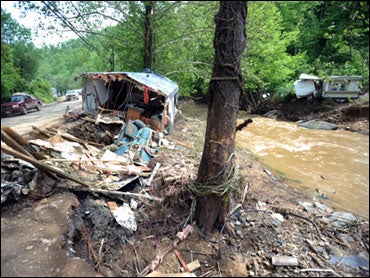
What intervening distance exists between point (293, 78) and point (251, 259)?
21636mm

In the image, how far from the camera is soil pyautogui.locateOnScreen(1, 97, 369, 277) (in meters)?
2.89

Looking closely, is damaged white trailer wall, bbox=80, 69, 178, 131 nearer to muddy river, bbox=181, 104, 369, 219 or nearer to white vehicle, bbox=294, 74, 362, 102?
muddy river, bbox=181, 104, 369, 219

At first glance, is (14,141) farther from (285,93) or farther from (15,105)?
(285,93)

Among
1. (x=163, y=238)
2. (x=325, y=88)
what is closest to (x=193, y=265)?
(x=163, y=238)

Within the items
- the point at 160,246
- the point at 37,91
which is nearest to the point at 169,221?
the point at 160,246

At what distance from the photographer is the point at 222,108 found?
3.37 m

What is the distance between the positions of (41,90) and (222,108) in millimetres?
31718

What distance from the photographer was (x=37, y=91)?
27047mm

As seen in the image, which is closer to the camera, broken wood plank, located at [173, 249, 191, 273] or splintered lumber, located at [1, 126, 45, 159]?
broken wood plank, located at [173, 249, 191, 273]

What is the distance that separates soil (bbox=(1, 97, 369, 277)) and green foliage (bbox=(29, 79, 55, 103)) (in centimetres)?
2703

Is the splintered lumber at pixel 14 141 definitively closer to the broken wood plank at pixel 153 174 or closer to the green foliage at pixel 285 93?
the broken wood plank at pixel 153 174

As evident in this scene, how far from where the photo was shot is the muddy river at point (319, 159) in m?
6.52

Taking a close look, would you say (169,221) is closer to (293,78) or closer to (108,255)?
(108,255)

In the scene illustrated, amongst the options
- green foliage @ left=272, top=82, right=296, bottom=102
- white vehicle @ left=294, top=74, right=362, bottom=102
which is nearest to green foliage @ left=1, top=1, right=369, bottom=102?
green foliage @ left=272, top=82, right=296, bottom=102
